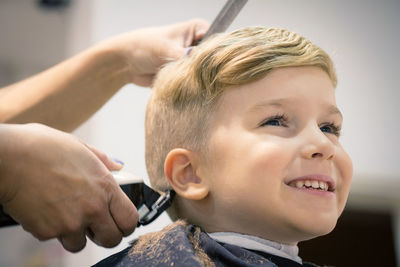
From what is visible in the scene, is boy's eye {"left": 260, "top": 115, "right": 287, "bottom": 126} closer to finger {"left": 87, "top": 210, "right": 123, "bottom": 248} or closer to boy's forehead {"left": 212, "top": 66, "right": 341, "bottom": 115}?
boy's forehead {"left": 212, "top": 66, "right": 341, "bottom": 115}

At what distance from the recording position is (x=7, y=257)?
5.49 ft

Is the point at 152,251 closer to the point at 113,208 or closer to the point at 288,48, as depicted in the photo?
the point at 113,208

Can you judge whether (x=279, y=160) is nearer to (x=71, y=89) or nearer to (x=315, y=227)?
(x=315, y=227)

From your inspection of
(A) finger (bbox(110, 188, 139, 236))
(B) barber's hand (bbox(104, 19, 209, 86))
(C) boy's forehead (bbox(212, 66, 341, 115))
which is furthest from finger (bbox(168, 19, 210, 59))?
(A) finger (bbox(110, 188, 139, 236))

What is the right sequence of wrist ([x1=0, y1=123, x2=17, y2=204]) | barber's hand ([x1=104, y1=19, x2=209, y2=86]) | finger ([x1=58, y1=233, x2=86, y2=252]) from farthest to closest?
barber's hand ([x1=104, y1=19, x2=209, y2=86])
finger ([x1=58, y1=233, x2=86, y2=252])
wrist ([x1=0, y1=123, x2=17, y2=204])

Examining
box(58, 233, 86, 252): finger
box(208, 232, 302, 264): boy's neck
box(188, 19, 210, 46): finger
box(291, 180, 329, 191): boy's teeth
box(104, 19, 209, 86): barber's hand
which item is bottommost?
box(58, 233, 86, 252): finger

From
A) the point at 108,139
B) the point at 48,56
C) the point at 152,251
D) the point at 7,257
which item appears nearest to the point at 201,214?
the point at 152,251

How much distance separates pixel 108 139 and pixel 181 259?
26.3 inches

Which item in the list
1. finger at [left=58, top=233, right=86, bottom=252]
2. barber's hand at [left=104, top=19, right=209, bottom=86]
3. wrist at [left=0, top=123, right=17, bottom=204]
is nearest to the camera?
wrist at [left=0, top=123, right=17, bottom=204]

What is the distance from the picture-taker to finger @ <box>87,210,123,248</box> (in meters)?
0.65

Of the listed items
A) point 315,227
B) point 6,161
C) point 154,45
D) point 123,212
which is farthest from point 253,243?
point 154,45

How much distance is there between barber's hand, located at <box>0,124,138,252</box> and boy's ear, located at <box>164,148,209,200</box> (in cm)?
9

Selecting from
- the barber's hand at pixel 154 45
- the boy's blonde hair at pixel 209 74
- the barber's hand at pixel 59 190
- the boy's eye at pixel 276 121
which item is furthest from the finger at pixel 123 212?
the barber's hand at pixel 154 45

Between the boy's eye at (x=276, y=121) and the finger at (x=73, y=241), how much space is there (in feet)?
1.04
